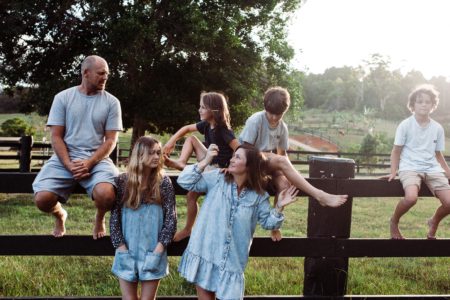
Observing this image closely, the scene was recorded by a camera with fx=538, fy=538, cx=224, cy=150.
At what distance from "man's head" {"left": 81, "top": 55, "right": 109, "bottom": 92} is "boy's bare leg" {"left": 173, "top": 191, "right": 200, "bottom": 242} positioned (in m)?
1.03

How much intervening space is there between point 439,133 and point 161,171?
2564 mm

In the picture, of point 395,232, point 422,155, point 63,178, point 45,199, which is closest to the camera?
point 45,199

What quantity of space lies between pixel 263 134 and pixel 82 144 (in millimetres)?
1372

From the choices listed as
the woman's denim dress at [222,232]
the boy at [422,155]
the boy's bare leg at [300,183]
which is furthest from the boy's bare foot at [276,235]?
the boy at [422,155]

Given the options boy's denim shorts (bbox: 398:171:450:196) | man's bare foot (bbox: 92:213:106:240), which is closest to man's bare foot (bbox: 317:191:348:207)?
boy's denim shorts (bbox: 398:171:450:196)

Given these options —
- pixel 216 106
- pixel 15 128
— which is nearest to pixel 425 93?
pixel 216 106

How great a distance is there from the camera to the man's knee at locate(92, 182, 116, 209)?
351 centimetres

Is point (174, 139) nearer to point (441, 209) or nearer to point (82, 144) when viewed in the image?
point (82, 144)

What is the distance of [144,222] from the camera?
357 centimetres

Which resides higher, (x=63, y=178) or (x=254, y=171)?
(x=254, y=171)

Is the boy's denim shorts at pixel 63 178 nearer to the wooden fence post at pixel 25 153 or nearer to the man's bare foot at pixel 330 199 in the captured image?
the man's bare foot at pixel 330 199

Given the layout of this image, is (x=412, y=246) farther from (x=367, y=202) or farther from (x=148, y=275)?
(x=367, y=202)

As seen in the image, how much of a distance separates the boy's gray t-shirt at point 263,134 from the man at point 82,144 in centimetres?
98

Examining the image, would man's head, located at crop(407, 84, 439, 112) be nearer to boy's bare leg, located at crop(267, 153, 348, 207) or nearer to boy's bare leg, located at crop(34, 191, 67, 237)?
boy's bare leg, located at crop(267, 153, 348, 207)
